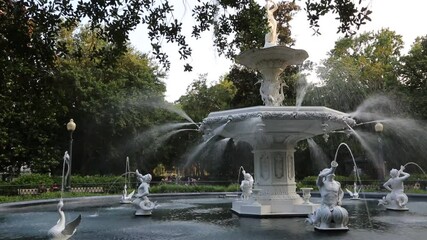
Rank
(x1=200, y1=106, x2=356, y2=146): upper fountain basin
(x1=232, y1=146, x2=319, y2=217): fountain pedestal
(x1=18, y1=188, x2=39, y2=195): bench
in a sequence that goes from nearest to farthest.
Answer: (x1=200, y1=106, x2=356, y2=146): upper fountain basin → (x1=232, y1=146, x2=319, y2=217): fountain pedestal → (x1=18, y1=188, x2=39, y2=195): bench

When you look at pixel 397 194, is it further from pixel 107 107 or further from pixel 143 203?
pixel 107 107

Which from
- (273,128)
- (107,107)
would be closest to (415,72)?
(107,107)

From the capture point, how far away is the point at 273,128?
1227 cm

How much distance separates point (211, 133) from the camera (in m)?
13.0

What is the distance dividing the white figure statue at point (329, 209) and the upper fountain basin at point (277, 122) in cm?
253

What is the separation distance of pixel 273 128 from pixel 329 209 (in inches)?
140

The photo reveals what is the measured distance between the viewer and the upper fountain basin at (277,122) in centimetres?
1166

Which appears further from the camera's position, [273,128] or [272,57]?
[272,57]

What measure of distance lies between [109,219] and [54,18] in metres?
8.08

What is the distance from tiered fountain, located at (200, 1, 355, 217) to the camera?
38.6 ft

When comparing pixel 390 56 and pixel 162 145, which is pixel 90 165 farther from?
pixel 390 56

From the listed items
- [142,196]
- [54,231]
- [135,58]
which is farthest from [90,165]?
[54,231]

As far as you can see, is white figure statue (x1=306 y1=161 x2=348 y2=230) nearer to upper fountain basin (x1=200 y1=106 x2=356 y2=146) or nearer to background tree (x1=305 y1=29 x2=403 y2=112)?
upper fountain basin (x1=200 y1=106 x2=356 y2=146)

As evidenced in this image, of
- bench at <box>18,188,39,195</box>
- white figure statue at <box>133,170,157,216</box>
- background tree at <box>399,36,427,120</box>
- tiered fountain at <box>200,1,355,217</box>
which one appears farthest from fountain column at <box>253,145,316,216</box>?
background tree at <box>399,36,427,120</box>
